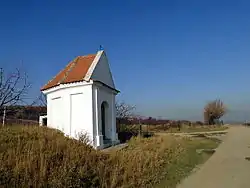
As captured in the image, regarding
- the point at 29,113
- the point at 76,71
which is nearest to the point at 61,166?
the point at 76,71

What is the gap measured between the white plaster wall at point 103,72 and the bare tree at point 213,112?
50692 millimetres

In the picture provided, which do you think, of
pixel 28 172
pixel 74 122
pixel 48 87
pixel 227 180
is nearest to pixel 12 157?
pixel 28 172

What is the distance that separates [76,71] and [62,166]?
12226mm

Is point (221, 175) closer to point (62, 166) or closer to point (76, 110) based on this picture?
point (62, 166)

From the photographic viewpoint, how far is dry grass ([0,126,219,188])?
7488 mm

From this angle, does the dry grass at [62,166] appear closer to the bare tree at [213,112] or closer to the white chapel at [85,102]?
the white chapel at [85,102]

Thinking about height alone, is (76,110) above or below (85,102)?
below

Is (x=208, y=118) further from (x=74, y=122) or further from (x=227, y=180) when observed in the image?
(x=227, y=180)

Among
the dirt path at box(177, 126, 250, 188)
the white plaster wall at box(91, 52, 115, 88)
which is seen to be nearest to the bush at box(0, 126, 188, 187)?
the dirt path at box(177, 126, 250, 188)

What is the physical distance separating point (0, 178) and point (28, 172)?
0.76 metres

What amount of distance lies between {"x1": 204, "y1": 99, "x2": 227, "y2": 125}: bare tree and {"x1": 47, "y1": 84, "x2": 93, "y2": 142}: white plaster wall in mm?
55106

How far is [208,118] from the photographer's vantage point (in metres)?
68.7

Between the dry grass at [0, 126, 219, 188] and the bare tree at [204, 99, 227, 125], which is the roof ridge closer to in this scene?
the dry grass at [0, 126, 219, 188]

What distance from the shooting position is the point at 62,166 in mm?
8312
